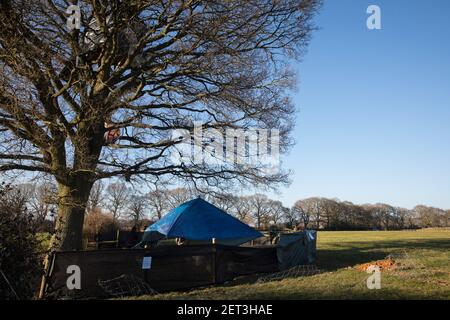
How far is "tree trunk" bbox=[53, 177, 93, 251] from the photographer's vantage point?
563 inches

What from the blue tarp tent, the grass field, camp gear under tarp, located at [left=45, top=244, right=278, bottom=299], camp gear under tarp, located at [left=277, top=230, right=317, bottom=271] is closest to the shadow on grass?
camp gear under tarp, located at [left=277, top=230, right=317, bottom=271]

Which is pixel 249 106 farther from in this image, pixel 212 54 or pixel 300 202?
pixel 300 202

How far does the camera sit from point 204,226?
53.1ft

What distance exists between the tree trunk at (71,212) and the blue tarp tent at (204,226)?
3.21m

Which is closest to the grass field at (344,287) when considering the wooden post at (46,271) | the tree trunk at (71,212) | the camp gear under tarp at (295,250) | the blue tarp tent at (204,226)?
the camp gear under tarp at (295,250)

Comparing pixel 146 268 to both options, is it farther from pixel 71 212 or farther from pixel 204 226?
pixel 204 226

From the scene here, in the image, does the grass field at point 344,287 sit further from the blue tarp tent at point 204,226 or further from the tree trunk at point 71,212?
the tree trunk at point 71,212

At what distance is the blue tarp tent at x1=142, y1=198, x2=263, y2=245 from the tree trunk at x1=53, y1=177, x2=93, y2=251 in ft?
10.5

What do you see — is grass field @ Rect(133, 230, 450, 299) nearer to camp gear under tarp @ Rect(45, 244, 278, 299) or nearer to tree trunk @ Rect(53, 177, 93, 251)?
camp gear under tarp @ Rect(45, 244, 278, 299)

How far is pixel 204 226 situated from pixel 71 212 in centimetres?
489


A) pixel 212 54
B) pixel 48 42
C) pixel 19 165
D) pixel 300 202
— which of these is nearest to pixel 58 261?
pixel 19 165

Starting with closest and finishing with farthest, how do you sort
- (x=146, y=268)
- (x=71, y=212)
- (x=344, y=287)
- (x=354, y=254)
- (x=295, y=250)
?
(x=344, y=287) → (x=146, y=268) → (x=71, y=212) → (x=295, y=250) → (x=354, y=254)

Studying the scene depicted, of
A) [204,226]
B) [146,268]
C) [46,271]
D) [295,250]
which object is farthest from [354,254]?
[46,271]

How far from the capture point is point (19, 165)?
48.6ft
